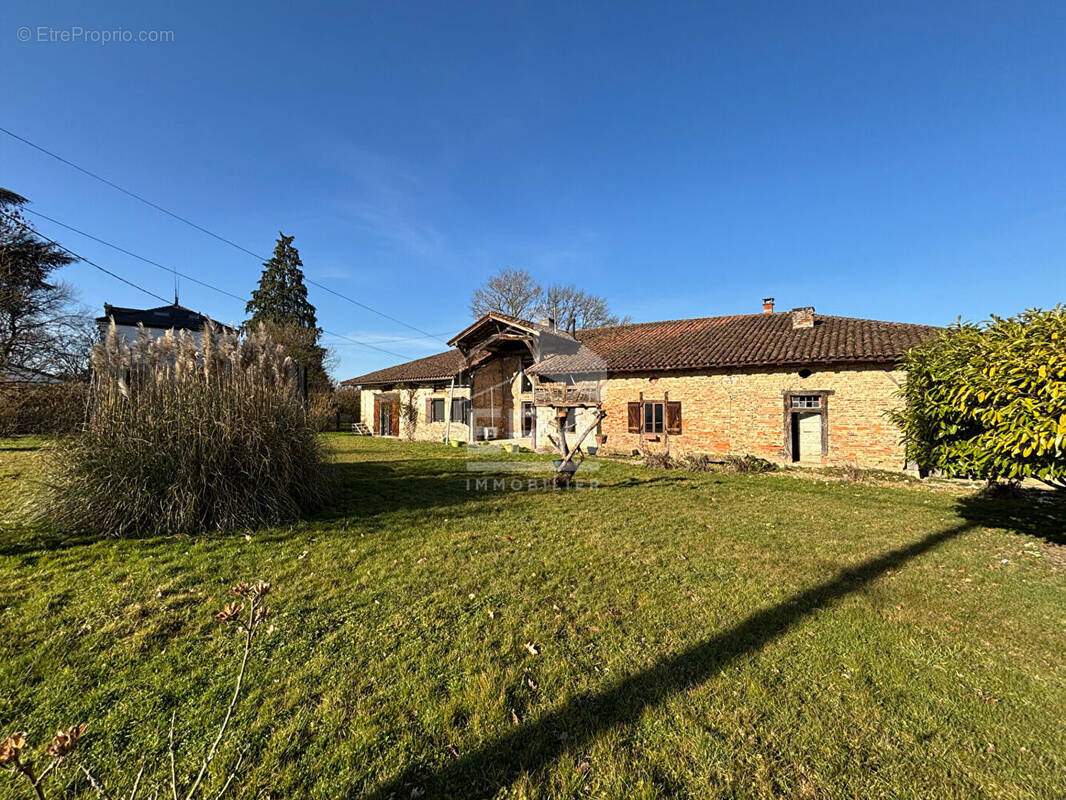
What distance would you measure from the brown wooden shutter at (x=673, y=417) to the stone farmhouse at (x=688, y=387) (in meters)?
0.03

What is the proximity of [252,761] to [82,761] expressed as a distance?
0.82 m

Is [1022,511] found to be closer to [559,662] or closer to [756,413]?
[756,413]

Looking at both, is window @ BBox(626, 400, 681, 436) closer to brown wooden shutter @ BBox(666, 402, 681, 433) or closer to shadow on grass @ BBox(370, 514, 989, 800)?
brown wooden shutter @ BBox(666, 402, 681, 433)

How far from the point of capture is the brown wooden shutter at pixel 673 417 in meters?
13.8

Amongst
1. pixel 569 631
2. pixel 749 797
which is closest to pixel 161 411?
pixel 569 631

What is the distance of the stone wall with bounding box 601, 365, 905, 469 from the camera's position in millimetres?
11117

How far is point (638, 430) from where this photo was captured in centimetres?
1455

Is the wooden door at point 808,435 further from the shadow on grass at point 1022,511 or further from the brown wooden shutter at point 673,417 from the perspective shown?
the shadow on grass at point 1022,511

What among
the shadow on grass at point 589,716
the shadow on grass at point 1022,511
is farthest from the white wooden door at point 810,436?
the shadow on grass at point 589,716

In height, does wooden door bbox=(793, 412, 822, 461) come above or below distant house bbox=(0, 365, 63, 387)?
below

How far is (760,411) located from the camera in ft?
41.3

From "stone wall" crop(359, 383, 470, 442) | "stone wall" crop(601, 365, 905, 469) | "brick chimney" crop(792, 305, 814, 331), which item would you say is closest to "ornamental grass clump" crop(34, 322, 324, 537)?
"stone wall" crop(601, 365, 905, 469)

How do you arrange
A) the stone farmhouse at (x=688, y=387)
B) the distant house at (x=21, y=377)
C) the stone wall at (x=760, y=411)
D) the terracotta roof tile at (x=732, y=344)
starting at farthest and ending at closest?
the terracotta roof tile at (x=732, y=344) → the stone farmhouse at (x=688, y=387) → the stone wall at (x=760, y=411) → the distant house at (x=21, y=377)

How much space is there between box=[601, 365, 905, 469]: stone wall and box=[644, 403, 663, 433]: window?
267 mm
